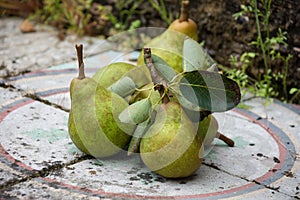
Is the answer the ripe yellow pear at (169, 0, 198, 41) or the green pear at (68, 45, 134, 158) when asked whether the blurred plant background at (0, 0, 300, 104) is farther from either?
the green pear at (68, 45, 134, 158)

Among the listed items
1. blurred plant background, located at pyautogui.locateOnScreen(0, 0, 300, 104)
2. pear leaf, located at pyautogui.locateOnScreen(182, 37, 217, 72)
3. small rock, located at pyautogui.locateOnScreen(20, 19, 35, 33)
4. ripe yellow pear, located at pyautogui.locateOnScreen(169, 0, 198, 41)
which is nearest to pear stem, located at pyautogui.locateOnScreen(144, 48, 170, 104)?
pear leaf, located at pyautogui.locateOnScreen(182, 37, 217, 72)

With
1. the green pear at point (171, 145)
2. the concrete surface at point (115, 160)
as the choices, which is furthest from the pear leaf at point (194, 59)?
the concrete surface at point (115, 160)

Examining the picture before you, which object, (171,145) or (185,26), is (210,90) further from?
(185,26)

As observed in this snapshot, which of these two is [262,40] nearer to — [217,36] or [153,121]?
[217,36]

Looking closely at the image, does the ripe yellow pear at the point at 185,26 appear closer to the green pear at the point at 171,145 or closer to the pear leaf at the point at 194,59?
the pear leaf at the point at 194,59

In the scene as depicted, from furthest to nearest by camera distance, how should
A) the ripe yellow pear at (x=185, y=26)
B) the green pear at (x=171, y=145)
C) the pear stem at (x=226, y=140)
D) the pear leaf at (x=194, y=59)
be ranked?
the ripe yellow pear at (x=185, y=26), the pear stem at (x=226, y=140), the pear leaf at (x=194, y=59), the green pear at (x=171, y=145)

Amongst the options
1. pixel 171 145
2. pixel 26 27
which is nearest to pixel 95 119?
pixel 171 145
